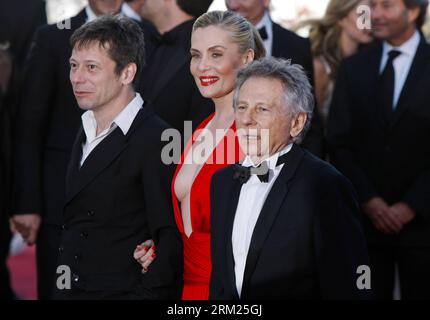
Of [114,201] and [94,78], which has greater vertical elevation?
[94,78]

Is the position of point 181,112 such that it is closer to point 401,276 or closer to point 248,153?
point 248,153

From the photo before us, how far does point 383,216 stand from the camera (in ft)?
16.9

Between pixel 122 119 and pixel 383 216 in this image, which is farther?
pixel 383 216

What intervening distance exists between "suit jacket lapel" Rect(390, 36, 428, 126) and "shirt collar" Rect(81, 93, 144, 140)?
1.91 metres

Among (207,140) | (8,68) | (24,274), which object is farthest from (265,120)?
(24,274)

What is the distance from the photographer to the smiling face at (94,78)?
3.79m

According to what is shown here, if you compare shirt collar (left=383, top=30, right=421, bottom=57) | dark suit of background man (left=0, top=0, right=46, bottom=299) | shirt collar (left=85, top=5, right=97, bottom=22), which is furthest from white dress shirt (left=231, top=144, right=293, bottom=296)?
A: dark suit of background man (left=0, top=0, right=46, bottom=299)

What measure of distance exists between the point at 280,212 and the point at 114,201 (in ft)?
2.58

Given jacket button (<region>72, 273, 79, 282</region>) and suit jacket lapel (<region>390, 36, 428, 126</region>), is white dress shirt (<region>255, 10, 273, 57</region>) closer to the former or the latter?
suit jacket lapel (<region>390, 36, 428, 126</region>)

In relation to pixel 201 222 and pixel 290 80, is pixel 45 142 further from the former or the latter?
pixel 290 80

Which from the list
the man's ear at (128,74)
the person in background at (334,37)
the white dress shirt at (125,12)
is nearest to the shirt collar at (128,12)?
the white dress shirt at (125,12)
